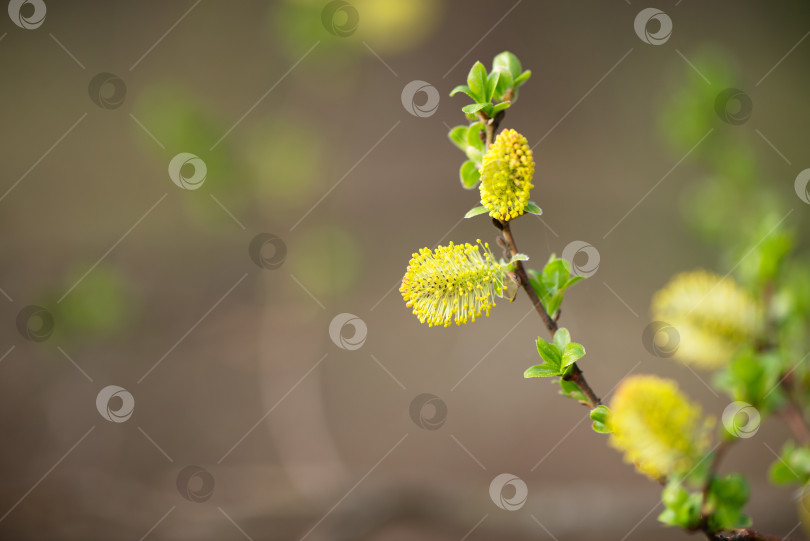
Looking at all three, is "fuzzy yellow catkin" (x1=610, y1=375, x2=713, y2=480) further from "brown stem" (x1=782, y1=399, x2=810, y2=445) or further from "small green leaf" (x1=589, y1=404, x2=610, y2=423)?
"brown stem" (x1=782, y1=399, x2=810, y2=445)

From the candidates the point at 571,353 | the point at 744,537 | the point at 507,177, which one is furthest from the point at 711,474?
the point at 507,177

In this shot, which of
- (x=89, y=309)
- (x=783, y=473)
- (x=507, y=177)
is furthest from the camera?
(x=89, y=309)

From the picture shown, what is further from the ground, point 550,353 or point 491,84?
point 491,84

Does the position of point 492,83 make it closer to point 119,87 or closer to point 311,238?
point 311,238

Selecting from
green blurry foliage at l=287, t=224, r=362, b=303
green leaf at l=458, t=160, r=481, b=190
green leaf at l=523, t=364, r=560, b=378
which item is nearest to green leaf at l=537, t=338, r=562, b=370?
green leaf at l=523, t=364, r=560, b=378

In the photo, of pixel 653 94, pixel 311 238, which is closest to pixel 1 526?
pixel 311 238

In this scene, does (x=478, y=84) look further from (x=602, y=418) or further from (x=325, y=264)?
(x=325, y=264)
